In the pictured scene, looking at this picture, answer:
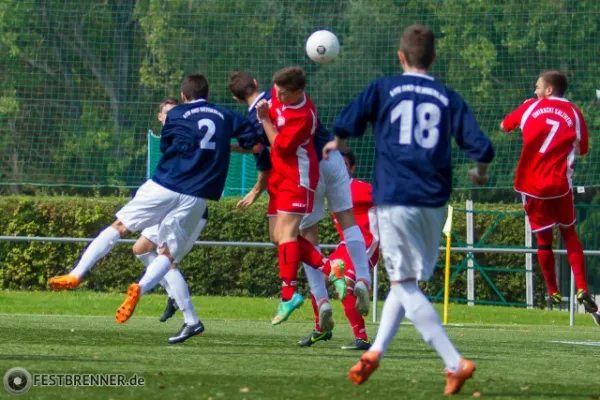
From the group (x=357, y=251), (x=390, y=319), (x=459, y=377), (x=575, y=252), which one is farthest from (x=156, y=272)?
(x=575, y=252)

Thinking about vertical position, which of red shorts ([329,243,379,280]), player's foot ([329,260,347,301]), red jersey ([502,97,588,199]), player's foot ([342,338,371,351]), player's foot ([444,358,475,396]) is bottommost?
player's foot ([342,338,371,351])

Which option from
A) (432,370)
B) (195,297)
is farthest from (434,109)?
(195,297)

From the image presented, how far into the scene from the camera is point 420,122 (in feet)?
21.7

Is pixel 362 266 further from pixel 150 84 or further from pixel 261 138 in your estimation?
pixel 150 84

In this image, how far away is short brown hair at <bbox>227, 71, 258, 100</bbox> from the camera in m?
9.59

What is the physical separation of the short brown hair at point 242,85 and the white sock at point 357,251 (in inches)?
49.3

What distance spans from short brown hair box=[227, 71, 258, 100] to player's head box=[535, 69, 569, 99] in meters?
2.67

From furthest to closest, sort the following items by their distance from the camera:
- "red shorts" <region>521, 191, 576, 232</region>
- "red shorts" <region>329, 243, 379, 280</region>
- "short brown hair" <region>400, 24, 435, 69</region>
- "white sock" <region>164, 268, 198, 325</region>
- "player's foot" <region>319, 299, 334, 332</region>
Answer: "red shorts" <region>521, 191, 576, 232</region>
"red shorts" <region>329, 243, 379, 280</region>
"white sock" <region>164, 268, 198, 325</region>
"player's foot" <region>319, 299, 334, 332</region>
"short brown hair" <region>400, 24, 435, 69</region>

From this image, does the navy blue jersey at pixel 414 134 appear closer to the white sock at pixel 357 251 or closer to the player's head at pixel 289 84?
the player's head at pixel 289 84

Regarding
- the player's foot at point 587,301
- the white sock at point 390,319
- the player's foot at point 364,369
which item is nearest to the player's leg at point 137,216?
the white sock at point 390,319

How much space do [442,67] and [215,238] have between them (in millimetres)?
6186

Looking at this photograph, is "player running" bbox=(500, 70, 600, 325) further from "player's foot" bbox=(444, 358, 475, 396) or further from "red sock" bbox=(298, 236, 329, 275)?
"player's foot" bbox=(444, 358, 475, 396)

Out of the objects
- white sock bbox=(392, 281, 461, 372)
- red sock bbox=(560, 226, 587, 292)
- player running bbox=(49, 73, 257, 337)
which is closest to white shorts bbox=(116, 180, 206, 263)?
player running bbox=(49, 73, 257, 337)

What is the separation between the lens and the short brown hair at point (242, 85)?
9.59 metres
